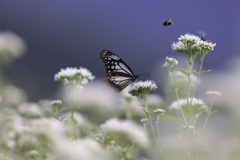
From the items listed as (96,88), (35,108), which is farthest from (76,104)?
(35,108)

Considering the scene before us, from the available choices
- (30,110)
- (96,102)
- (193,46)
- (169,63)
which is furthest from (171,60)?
(30,110)

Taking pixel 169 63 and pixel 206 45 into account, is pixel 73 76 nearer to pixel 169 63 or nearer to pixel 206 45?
pixel 169 63

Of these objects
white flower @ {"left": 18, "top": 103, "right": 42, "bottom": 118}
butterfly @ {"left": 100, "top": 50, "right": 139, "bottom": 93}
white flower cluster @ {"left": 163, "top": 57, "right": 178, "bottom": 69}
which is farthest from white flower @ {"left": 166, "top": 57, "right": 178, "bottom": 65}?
white flower @ {"left": 18, "top": 103, "right": 42, "bottom": 118}

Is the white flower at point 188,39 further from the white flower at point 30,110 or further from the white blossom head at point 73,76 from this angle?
the white flower at point 30,110

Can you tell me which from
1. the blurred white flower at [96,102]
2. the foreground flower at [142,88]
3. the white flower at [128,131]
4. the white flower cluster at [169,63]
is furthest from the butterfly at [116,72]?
the white flower at [128,131]

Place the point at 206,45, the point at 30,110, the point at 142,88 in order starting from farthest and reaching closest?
the point at 30,110
the point at 142,88
the point at 206,45

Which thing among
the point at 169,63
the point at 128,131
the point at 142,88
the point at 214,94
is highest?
the point at 169,63
